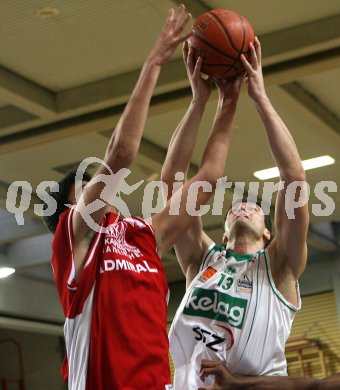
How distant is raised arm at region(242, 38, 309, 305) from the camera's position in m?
4.21

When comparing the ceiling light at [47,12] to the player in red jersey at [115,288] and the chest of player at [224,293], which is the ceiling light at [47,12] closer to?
the chest of player at [224,293]

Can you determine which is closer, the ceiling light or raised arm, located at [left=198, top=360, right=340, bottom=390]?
raised arm, located at [left=198, top=360, right=340, bottom=390]

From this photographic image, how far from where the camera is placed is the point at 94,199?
3562mm

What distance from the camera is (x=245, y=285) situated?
14.6 feet

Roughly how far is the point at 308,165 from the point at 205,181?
23.1 ft

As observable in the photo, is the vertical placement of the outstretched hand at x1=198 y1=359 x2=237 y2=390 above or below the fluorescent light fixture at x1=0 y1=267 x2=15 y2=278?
below

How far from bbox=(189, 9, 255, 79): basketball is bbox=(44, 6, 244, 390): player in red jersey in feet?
1.66

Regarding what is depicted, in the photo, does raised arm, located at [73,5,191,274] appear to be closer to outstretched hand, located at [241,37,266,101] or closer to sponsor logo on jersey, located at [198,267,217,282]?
outstretched hand, located at [241,37,266,101]

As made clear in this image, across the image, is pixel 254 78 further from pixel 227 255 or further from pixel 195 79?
pixel 227 255

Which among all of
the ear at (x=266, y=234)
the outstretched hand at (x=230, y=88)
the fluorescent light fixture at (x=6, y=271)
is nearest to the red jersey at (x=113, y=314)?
the outstretched hand at (x=230, y=88)

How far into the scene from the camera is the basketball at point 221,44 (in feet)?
13.9

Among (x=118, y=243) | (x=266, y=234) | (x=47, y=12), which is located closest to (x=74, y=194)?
(x=118, y=243)

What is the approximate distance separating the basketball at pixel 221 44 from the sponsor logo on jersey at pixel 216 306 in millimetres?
1048

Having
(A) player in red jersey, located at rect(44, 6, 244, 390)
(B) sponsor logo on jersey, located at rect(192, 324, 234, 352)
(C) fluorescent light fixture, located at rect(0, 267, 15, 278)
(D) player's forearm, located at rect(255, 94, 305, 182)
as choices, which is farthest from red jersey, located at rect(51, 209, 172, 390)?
(C) fluorescent light fixture, located at rect(0, 267, 15, 278)
